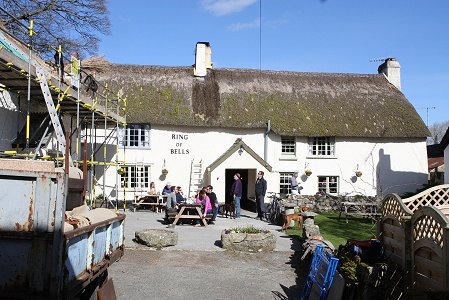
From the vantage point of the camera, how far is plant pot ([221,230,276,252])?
12.3 m

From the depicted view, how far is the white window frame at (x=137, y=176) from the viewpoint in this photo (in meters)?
23.6

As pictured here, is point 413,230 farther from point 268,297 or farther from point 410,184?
point 410,184

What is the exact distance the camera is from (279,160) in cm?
2523

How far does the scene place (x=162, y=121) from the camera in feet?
77.4

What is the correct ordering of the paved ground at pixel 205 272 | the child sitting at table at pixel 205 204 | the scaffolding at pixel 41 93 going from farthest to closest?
the child sitting at table at pixel 205 204 → the scaffolding at pixel 41 93 → the paved ground at pixel 205 272

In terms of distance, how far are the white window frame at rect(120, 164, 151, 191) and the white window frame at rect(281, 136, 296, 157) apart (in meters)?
7.48

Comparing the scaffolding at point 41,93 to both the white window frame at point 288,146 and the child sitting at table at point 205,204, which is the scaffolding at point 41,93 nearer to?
A: the child sitting at table at point 205,204

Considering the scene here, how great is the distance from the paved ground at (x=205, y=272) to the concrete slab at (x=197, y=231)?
0.09 ft

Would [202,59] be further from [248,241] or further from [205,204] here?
[248,241]

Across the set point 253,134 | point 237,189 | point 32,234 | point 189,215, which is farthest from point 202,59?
point 32,234

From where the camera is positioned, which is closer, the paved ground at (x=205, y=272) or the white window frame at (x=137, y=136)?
the paved ground at (x=205, y=272)

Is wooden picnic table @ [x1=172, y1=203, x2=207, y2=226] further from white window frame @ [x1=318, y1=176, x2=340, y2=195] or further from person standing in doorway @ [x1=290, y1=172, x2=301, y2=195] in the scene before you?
white window frame @ [x1=318, y1=176, x2=340, y2=195]

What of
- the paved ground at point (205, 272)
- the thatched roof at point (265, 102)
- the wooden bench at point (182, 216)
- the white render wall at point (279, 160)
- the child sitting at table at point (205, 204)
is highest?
the thatched roof at point (265, 102)

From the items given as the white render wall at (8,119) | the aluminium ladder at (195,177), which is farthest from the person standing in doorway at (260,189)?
the white render wall at (8,119)
